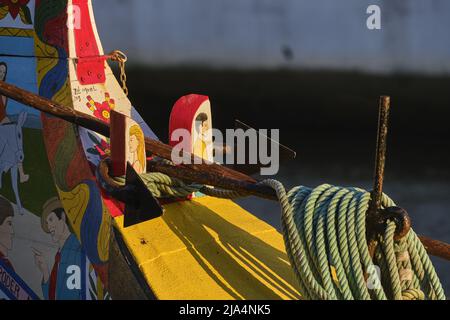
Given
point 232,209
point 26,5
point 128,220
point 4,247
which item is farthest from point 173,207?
point 26,5

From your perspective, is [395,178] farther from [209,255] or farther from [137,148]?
[137,148]

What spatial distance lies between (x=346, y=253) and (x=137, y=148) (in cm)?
92

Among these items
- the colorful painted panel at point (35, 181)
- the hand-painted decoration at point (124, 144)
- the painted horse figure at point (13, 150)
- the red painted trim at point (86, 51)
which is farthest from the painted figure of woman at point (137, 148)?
the painted horse figure at point (13, 150)

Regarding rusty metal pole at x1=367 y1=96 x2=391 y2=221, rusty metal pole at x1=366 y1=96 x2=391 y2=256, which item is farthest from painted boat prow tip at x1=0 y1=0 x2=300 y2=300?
rusty metal pole at x1=367 y1=96 x2=391 y2=221

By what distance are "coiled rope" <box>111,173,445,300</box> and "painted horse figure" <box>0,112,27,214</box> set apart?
145cm

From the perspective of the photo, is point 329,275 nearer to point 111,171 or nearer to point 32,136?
point 111,171

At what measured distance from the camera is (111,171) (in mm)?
2422

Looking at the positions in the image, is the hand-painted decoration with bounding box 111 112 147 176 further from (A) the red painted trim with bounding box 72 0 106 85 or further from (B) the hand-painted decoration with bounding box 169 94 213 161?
(A) the red painted trim with bounding box 72 0 106 85

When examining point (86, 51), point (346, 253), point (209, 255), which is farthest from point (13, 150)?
point (346, 253)

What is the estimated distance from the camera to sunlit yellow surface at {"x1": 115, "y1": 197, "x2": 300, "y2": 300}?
2260mm

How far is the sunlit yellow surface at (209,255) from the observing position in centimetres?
226

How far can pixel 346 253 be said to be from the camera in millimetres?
1994

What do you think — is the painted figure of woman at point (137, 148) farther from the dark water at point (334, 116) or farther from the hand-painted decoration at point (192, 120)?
the dark water at point (334, 116)
